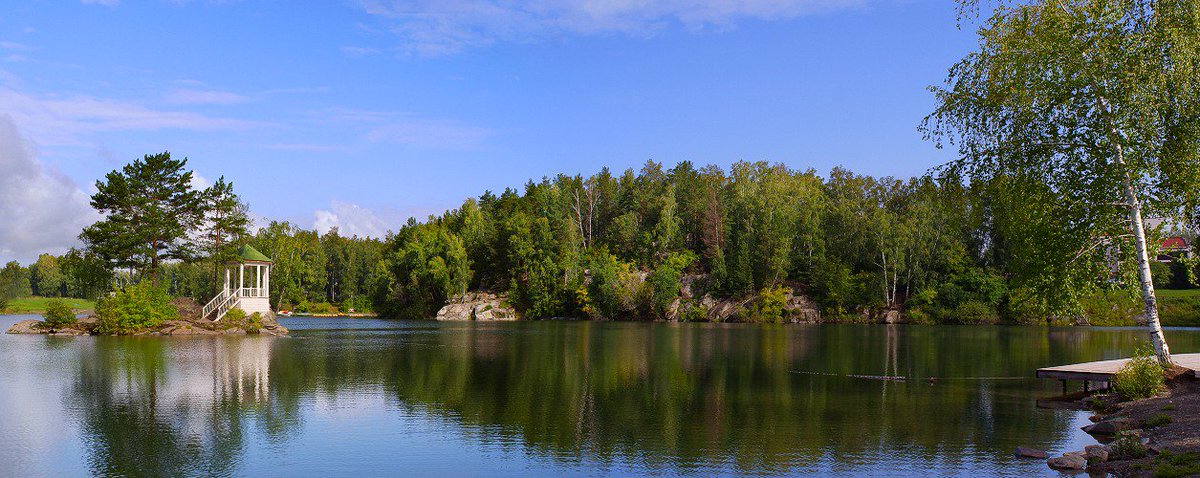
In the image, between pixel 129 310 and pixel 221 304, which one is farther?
pixel 221 304

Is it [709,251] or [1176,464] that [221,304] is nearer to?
[1176,464]

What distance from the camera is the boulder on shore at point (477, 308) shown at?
349ft

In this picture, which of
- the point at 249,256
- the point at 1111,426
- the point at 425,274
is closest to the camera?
the point at 1111,426

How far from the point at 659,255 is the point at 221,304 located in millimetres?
63806

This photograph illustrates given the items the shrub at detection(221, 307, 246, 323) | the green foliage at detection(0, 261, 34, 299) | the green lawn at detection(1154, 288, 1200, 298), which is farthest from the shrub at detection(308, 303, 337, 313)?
the green lawn at detection(1154, 288, 1200, 298)

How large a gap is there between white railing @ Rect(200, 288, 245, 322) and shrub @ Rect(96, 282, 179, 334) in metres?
4.03

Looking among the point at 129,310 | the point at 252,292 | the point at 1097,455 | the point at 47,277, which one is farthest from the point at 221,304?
the point at 47,277

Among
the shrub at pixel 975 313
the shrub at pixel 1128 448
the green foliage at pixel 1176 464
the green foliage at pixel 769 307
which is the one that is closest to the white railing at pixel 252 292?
the green foliage at pixel 769 307

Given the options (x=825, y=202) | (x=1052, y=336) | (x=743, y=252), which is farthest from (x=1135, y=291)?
(x=825, y=202)

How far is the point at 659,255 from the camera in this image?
111 metres

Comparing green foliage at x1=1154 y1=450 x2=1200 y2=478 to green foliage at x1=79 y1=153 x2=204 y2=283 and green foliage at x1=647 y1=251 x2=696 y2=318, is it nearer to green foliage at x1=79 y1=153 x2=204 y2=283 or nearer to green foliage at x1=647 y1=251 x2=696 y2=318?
green foliage at x1=79 y1=153 x2=204 y2=283

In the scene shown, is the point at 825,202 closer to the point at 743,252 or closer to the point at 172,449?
the point at 743,252

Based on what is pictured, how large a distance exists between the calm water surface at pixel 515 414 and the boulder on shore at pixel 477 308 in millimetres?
65928

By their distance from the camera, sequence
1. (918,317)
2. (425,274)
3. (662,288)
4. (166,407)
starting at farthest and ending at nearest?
1. (425,274)
2. (662,288)
3. (918,317)
4. (166,407)
